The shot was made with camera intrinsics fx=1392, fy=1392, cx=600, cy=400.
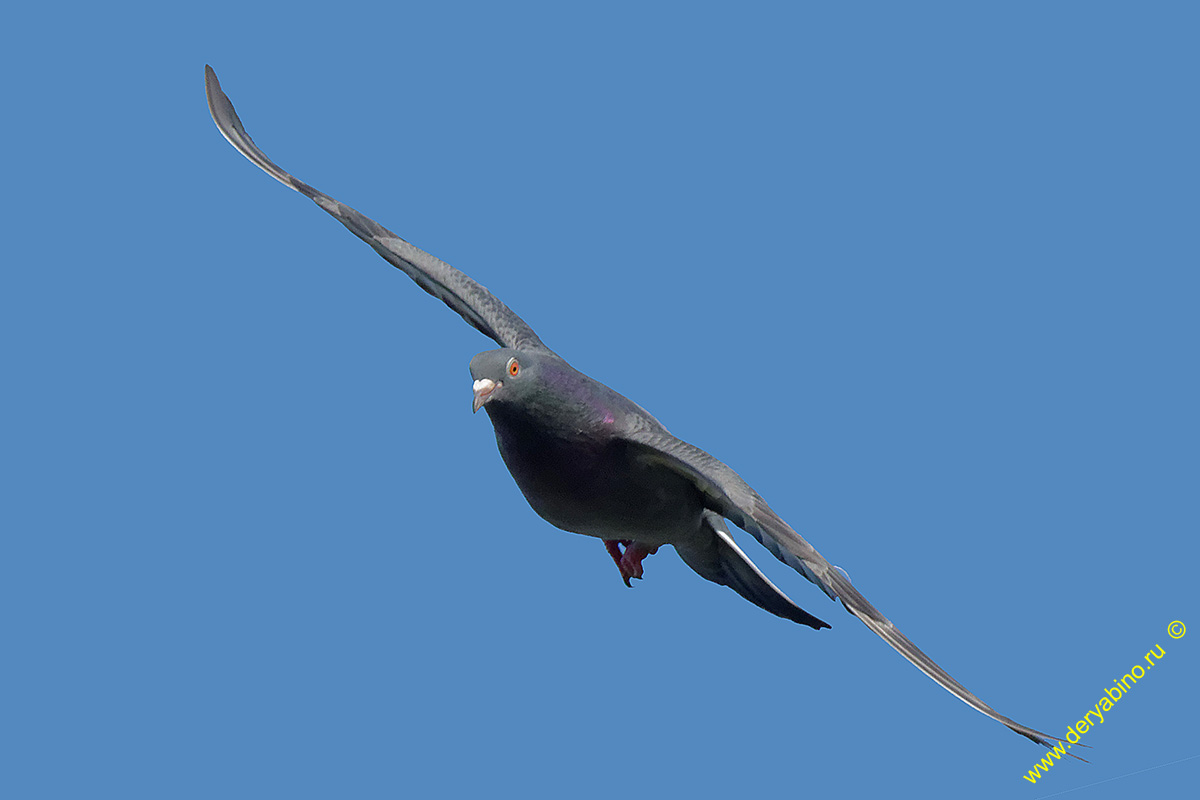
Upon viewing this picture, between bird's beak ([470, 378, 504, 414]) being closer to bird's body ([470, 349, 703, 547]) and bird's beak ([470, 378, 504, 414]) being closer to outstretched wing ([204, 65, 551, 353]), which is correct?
bird's body ([470, 349, 703, 547])

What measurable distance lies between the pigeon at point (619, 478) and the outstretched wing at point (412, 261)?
0.01m

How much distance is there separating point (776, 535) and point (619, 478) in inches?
39.6

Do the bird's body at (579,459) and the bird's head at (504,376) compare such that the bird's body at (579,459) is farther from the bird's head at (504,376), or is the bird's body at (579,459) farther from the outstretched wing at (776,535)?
the outstretched wing at (776,535)

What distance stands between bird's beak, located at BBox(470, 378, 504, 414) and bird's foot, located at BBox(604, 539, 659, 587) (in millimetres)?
1643

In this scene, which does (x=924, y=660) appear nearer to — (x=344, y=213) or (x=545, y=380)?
(x=545, y=380)

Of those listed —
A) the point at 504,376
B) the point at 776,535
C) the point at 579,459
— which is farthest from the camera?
Answer: the point at 579,459

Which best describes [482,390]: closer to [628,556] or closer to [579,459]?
[579,459]

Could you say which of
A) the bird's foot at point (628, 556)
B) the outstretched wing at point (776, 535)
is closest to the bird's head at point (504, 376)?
the outstretched wing at point (776, 535)

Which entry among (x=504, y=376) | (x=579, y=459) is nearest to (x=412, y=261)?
(x=504, y=376)

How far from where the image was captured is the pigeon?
674cm

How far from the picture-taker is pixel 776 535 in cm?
669

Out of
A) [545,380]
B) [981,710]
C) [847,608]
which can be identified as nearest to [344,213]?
[545,380]

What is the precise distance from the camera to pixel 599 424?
7.24 meters

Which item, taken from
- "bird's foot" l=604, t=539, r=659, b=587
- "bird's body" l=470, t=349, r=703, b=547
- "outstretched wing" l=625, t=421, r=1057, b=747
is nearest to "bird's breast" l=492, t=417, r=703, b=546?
"bird's body" l=470, t=349, r=703, b=547
